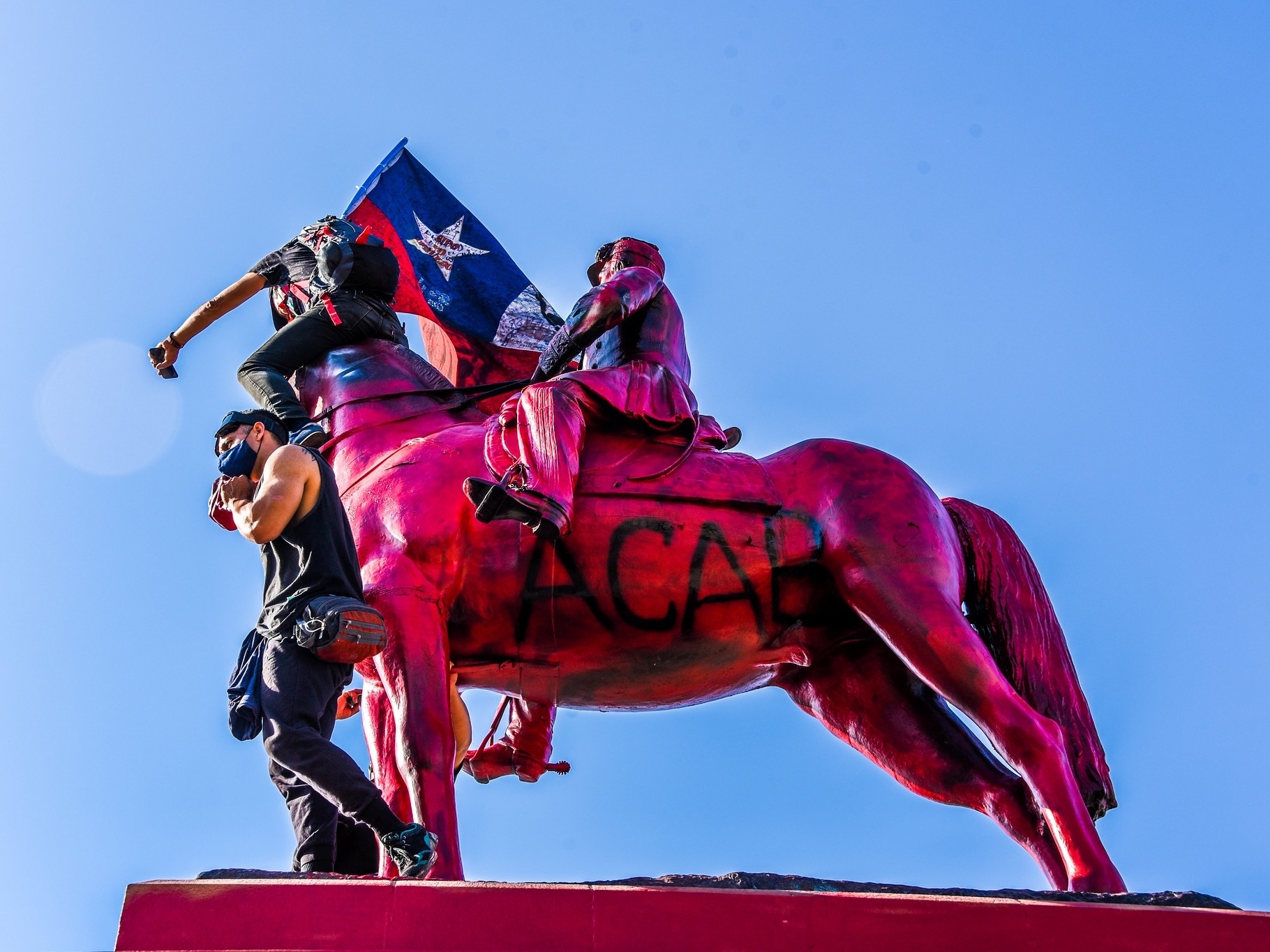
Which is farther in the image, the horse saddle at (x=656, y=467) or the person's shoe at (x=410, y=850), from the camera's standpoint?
the horse saddle at (x=656, y=467)

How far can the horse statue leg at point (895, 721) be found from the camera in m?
7.55

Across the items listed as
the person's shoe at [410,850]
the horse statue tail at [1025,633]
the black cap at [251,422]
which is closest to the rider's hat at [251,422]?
the black cap at [251,422]

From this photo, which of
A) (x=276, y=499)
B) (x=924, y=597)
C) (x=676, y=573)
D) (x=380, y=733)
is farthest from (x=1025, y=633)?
(x=276, y=499)

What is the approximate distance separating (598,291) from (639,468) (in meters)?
1.01

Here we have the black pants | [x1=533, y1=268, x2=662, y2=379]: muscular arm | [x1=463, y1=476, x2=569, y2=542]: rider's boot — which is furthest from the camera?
[x1=533, y1=268, x2=662, y2=379]: muscular arm

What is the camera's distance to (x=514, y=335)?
31.9 ft

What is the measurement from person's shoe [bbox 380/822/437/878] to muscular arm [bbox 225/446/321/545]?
4.15 feet

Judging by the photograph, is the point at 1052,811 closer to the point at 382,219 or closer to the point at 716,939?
the point at 716,939

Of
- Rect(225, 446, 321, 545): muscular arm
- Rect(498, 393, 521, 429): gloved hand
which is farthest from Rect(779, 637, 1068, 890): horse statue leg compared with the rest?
Rect(225, 446, 321, 545): muscular arm

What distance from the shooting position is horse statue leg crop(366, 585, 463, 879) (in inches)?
249

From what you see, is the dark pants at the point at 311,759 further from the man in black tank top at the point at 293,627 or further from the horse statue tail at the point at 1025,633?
the horse statue tail at the point at 1025,633

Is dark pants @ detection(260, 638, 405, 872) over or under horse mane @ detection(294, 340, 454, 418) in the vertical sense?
under

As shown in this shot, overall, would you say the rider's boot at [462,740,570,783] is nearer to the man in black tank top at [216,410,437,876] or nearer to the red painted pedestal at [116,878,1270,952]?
the man in black tank top at [216,410,437,876]

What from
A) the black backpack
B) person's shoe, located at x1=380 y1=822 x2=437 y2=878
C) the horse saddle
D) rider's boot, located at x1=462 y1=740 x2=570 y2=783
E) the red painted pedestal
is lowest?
the red painted pedestal
